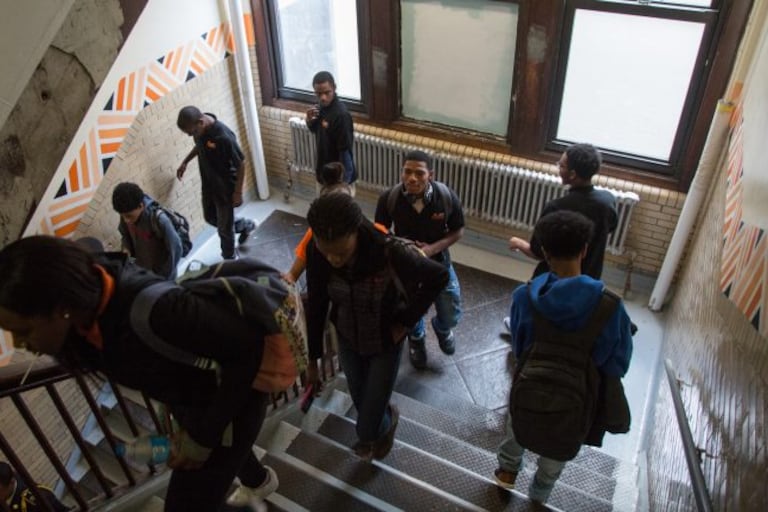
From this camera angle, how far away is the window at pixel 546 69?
4.48 metres

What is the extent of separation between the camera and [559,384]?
91.7 inches

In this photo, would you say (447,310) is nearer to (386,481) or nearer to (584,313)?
(386,481)

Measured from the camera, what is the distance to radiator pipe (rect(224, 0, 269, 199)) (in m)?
5.86

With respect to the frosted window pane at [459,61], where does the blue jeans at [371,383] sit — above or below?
below

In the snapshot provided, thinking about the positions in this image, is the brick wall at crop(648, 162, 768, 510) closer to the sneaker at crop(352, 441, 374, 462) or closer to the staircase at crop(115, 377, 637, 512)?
the staircase at crop(115, 377, 637, 512)

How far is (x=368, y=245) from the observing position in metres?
2.49

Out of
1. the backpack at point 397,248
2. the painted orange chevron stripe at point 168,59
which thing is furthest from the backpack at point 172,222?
the backpack at point 397,248

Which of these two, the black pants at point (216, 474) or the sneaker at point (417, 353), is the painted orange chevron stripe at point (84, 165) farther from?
the black pants at point (216, 474)

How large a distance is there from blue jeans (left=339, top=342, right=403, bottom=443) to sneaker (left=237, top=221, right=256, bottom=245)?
3.48 meters

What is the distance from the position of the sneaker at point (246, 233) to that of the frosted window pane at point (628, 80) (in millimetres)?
3255

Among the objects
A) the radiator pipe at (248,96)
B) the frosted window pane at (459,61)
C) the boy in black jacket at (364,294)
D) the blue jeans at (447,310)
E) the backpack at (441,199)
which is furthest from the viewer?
the radiator pipe at (248,96)

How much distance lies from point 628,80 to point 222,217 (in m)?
3.76

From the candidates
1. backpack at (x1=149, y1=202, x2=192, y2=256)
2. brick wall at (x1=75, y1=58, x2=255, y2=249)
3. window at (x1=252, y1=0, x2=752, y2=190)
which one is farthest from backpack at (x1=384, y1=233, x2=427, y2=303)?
brick wall at (x1=75, y1=58, x2=255, y2=249)

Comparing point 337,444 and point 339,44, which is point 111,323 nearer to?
point 337,444
